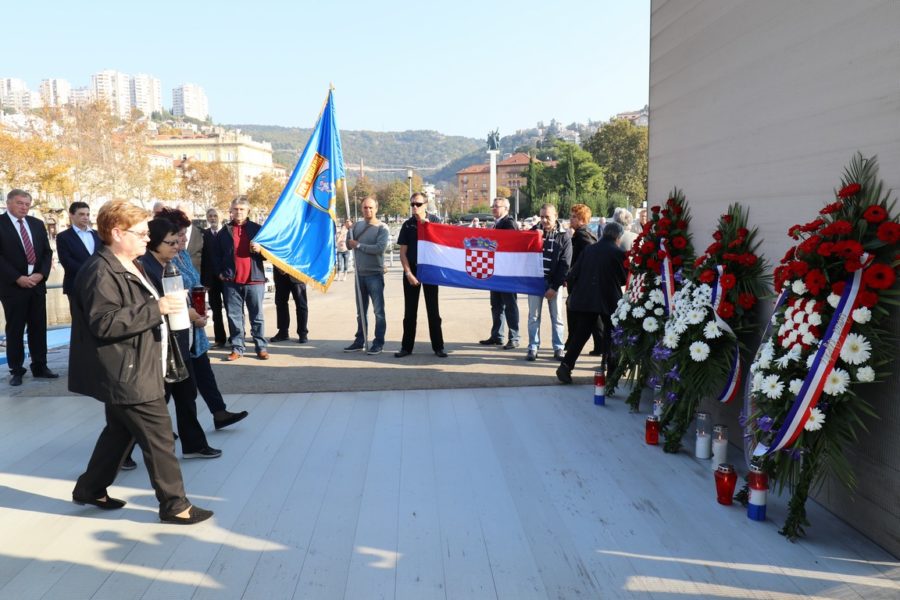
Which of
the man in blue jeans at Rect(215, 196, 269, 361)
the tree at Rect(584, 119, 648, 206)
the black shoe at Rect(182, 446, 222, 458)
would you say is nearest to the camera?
the black shoe at Rect(182, 446, 222, 458)

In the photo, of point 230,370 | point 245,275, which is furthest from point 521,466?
point 245,275

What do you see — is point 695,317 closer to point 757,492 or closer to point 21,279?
point 757,492

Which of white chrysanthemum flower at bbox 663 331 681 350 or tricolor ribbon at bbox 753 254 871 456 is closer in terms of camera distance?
tricolor ribbon at bbox 753 254 871 456

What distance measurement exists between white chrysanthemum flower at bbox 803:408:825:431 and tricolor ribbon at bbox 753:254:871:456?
2cm

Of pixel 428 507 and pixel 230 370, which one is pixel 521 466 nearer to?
pixel 428 507

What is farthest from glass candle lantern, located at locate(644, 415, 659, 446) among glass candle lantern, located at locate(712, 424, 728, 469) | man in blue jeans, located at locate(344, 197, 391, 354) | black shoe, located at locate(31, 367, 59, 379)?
black shoe, located at locate(31, 367, 59, 379)

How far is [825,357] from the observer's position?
3.47 m

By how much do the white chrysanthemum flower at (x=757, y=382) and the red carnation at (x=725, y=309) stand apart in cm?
82

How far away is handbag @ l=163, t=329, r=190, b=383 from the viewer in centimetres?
415

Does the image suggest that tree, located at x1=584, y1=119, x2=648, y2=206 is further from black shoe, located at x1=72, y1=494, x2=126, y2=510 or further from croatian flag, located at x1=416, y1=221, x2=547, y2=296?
black shoe, located at x1=72, y1=494, x2=126, y2=510

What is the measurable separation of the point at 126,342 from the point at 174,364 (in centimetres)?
52

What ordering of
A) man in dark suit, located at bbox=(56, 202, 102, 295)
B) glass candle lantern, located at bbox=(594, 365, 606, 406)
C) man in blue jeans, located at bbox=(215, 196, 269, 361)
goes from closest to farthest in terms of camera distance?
glass candle lantern, located at bbox=(594, 365, 606, 406)
man in dark suit, located at bbox=(56, 202, 102, 295)
man in blue jeans, located at bbox=(215, 196, 269, 361)

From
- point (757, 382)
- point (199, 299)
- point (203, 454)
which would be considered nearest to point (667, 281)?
point (757, 382)

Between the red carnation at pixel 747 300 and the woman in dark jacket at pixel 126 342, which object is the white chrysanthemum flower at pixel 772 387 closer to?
the red carnation at pixel 747 300
